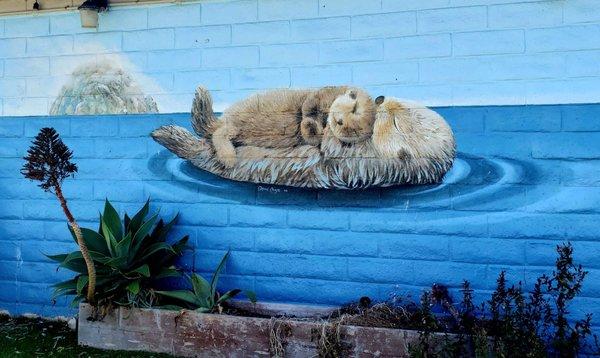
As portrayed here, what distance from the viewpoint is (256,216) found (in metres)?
5.25

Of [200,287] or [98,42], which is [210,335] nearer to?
[200,287]

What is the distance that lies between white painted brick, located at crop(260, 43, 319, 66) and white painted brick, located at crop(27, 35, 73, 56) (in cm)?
181

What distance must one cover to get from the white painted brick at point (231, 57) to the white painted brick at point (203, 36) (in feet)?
0.21

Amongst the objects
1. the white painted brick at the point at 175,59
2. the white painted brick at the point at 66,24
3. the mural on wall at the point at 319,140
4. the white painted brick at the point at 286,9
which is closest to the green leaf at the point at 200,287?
the mural on wall at the point at 319,140

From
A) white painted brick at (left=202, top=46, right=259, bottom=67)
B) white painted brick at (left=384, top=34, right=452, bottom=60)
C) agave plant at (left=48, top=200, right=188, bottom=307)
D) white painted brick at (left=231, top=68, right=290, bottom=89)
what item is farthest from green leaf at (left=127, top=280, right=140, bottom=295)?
white painted brick at (left=384, top=34, right=452, bottom=60)

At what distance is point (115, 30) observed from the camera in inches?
220

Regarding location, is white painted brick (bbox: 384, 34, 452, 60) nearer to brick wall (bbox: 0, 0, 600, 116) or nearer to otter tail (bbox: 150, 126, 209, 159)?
brick wall (bbox: 0, 0, 600, 116)

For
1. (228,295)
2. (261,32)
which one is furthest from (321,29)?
(228,295)

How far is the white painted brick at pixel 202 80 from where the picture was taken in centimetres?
533

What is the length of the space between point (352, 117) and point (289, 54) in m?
0.73

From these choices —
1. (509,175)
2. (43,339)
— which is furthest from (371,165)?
(43,339)

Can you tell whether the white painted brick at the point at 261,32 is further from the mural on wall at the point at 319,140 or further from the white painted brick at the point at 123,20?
the white painted brick at the point at 123,20

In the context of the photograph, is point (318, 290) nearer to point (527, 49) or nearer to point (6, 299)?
point (527, 49)

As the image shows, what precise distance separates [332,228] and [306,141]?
2.37ft
